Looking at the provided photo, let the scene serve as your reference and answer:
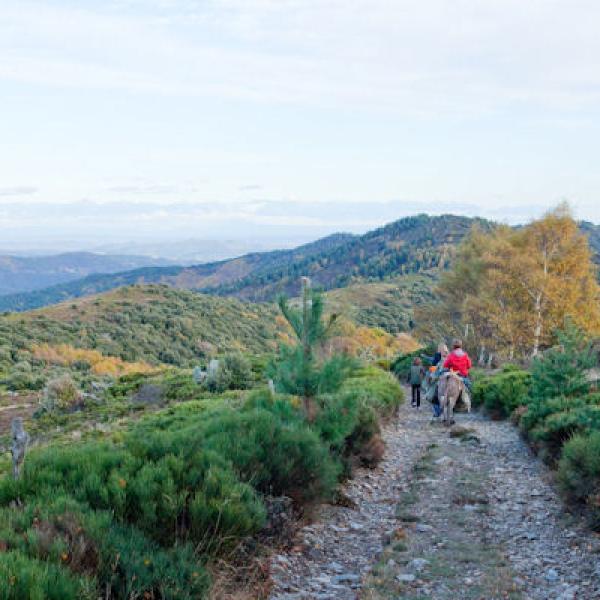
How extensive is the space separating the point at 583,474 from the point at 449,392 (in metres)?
8.01

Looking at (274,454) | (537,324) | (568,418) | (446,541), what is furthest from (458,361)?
(537,324)

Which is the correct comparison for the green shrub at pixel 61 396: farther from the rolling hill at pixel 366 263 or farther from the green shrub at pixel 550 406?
the rolling hill at pixel 366 263

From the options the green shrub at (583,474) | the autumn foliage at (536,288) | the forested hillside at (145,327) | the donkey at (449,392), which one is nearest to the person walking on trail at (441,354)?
the donkey at (449,392)

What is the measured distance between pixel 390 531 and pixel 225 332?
59308 mm

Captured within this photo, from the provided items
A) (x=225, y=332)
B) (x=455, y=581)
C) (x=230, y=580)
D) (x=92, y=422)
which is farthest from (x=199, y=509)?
(x=225, y=332)

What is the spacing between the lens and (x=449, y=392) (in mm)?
15008

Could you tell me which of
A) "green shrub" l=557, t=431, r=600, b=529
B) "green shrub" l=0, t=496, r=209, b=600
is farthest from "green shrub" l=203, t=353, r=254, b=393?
"green shrub" l=0, t=496, r=209, b=600

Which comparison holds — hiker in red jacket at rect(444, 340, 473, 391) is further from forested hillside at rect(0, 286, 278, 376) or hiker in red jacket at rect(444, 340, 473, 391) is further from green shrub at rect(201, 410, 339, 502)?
forested hillside at rect(0, 286, 278, 376)

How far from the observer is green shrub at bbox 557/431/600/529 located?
664cm

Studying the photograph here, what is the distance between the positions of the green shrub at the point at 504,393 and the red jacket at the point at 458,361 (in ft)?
5.17

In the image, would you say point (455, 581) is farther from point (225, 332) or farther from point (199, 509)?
point (225, 332)

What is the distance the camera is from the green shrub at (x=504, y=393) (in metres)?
15.6

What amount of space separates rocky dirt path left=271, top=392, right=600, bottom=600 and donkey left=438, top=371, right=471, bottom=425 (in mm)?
3923

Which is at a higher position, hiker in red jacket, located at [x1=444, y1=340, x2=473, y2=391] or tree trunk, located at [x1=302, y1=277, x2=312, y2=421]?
tree trunk, located at [x1=302, y1=277, x2=312, y2=421]
